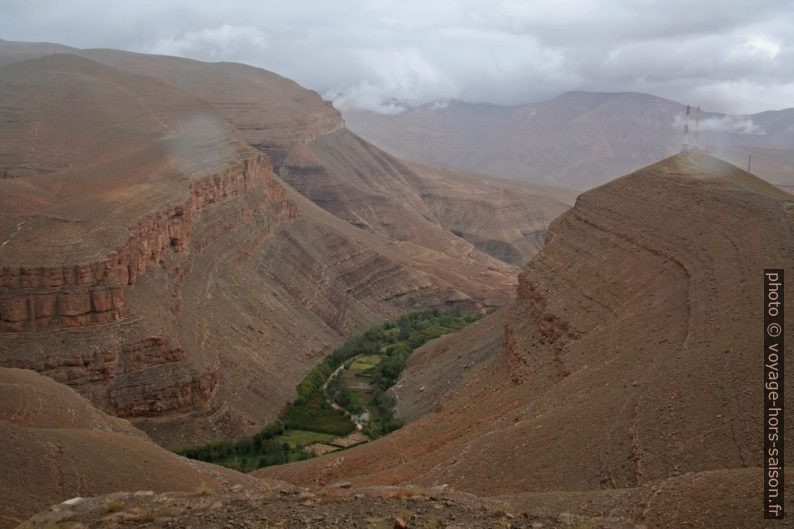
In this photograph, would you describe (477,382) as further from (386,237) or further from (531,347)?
(386,237)

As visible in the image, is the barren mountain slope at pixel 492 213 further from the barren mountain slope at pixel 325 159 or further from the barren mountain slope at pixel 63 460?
the barren mountain slope at pixel 63 460

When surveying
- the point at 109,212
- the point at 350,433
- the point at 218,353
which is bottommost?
the point at 350,433

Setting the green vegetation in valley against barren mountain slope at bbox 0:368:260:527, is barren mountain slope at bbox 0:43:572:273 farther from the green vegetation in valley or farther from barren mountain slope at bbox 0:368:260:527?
barren mountain slope at bbox 0:368:260:527

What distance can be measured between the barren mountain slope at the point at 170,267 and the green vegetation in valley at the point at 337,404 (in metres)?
1.27

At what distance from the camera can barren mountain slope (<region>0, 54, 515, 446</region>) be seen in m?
40.3

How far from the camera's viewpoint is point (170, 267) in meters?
50.5

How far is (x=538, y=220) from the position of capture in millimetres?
137125

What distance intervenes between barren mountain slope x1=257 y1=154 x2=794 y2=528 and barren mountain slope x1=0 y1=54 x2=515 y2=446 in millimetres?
10411

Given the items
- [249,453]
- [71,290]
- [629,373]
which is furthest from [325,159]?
[629,373]

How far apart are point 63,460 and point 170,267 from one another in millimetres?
30276

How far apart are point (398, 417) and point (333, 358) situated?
15.7m

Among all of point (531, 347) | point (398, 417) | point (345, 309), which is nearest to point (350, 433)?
point (398, 417)

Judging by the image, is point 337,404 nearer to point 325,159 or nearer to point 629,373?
point 629,373

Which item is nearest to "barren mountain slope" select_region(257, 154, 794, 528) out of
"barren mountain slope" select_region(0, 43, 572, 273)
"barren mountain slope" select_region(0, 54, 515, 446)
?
"barren mountain slope" select_region(0, 54, 515, 446)
